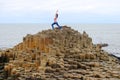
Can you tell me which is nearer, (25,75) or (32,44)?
(25,75)


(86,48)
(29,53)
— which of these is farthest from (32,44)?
(86,48)

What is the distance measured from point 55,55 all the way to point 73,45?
4.45 meters

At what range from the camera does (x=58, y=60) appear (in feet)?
122

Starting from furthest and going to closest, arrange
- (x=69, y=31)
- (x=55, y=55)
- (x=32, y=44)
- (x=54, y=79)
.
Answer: (x=69, y=31), (x=32, y=44), (x=55, y=55), (x=54, y=79)

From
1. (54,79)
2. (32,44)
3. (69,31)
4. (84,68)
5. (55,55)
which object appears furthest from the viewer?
(69,31)

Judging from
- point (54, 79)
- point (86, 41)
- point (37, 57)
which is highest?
point (86, 41)

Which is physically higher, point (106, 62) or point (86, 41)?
point (86, 41)

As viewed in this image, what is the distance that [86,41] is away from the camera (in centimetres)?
4741

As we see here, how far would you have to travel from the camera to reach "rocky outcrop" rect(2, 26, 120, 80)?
33.9 metres

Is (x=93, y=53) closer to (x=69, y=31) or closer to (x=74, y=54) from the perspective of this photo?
(x=74, y=54)

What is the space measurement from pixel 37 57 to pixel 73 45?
20.8 ft

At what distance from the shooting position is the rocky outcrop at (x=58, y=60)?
A: 33938 millimetres

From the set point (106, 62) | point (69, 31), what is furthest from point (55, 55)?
point (69, 31)

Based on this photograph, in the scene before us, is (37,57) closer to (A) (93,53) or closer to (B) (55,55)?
(B) (55,55)
